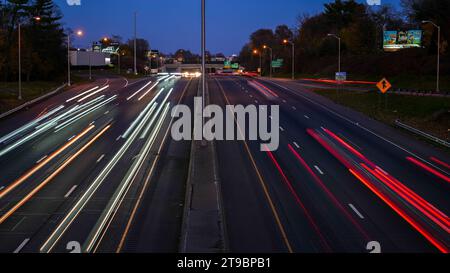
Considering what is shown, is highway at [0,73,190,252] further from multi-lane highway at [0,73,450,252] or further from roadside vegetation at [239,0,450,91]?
roadside vegetation at [239,0,450,91]

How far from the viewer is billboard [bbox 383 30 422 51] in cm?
9994

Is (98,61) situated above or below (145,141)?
above

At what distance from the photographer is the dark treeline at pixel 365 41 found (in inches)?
3647

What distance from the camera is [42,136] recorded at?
132 ft

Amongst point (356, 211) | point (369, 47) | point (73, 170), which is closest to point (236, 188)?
point (356, 211)

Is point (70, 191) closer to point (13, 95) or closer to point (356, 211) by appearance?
point (356, 211)

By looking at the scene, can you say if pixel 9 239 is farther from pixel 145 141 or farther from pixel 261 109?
pixel 261 109

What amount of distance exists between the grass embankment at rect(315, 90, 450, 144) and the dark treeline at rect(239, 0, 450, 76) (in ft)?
79.3

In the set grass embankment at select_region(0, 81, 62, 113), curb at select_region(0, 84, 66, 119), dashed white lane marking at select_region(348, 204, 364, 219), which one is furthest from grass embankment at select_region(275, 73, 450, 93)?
dashed white lane marking at select_region(348, 204, 364, 219)

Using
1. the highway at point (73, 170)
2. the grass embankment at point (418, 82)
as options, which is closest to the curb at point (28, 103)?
the highway at point (73, 170)

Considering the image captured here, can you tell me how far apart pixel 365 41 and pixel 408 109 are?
7575 centimetres

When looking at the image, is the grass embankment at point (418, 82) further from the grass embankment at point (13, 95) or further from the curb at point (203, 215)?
the curb at point (203, 215)
